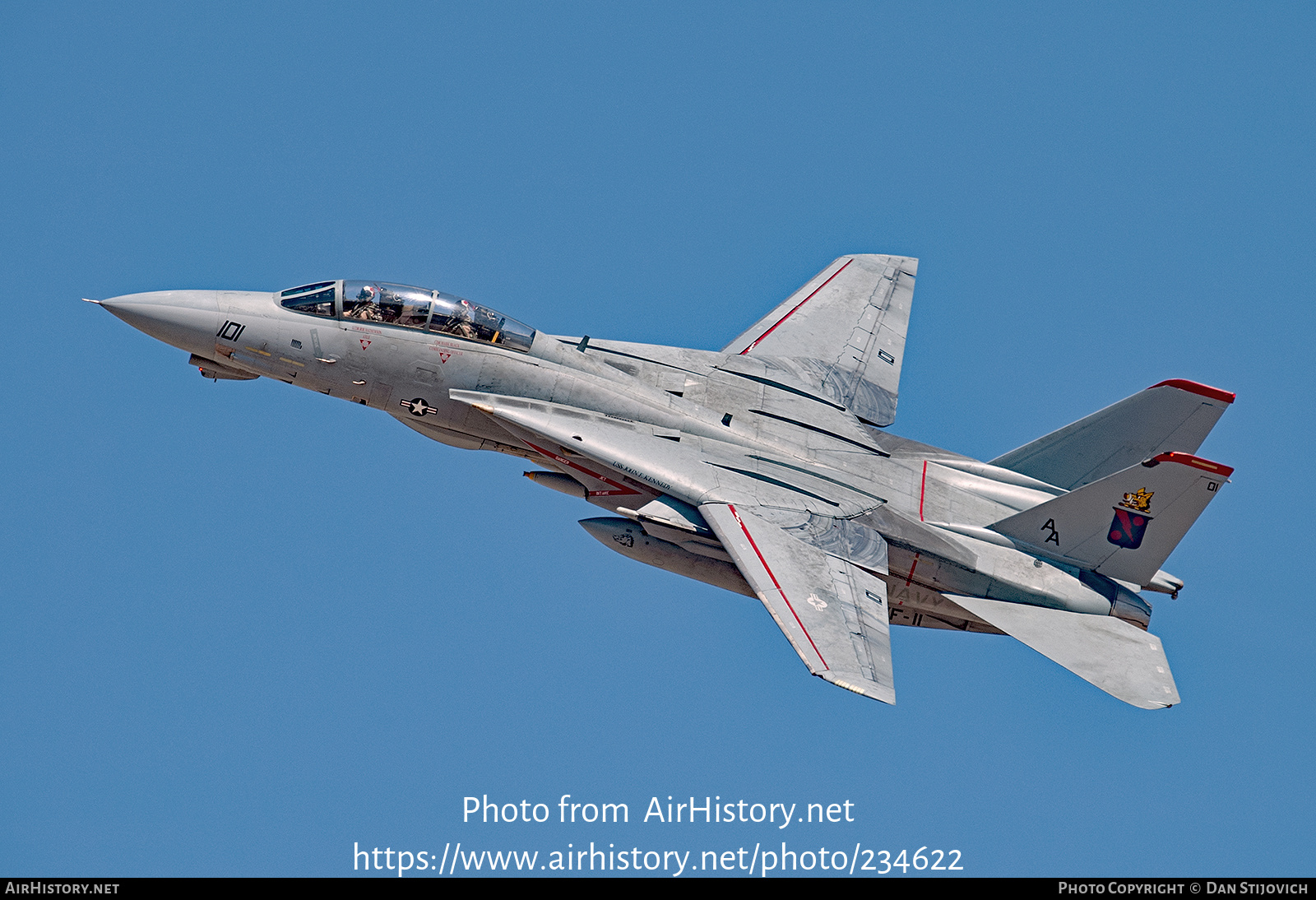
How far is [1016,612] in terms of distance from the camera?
2297 cm

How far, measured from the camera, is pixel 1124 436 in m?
24.4

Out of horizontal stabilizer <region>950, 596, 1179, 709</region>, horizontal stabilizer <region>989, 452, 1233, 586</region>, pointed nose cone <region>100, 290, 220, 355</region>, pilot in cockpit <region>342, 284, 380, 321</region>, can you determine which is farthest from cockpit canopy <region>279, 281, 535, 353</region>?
horizontal stabilizer <region>989, 452, 1233, 586</region>

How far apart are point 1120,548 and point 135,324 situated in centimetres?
1487

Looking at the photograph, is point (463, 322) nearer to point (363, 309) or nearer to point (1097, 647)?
point (363, 309)

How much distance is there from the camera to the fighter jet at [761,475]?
22297 mm

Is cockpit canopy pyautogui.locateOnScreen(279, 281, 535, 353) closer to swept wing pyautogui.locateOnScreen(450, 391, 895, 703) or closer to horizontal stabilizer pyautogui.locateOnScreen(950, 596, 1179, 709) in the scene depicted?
swept wing pyautogui.locateOnScreen(450, 391, 895, 703)

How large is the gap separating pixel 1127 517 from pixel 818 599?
202 inches

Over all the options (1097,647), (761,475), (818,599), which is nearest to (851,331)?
(761,475)

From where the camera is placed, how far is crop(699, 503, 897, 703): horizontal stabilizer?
2053 cm

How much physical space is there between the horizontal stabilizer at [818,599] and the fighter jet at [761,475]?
0.04 m

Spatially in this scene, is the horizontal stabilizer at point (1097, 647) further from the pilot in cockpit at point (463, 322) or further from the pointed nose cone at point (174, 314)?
the pointed nose cone at point (174, 314)

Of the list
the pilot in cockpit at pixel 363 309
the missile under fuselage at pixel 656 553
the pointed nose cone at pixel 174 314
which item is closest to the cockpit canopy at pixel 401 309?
the pilot in cockpit at pixel 363 309
